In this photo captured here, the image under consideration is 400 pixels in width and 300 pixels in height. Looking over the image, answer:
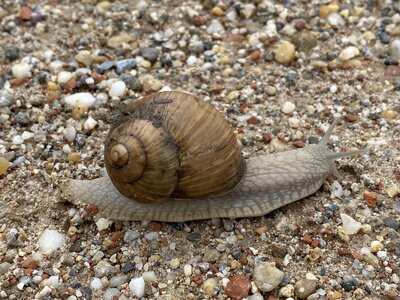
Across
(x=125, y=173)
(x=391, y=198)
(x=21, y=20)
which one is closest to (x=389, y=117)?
(x=391, y=198)

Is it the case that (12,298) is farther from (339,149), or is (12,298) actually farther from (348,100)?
(348,100)

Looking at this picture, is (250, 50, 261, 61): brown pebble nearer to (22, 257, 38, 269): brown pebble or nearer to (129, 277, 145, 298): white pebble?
(129, 277, 145, 298): white pebble

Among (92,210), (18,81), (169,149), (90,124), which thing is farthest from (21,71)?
(169,149)

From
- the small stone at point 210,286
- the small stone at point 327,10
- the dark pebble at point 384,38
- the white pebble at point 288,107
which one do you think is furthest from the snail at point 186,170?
the small stone at point 327,10

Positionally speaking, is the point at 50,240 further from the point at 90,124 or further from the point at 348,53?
the point at 348,53

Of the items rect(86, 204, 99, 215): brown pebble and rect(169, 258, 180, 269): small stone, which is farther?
rect(86, 204, 99, 215): brown pebble

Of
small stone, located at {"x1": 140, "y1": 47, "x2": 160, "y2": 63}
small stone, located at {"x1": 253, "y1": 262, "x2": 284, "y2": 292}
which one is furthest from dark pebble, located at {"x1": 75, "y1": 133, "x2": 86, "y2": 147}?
small stone, located at {"x1": 253, "y1": 262, "x2": 284, "y2": 292}
